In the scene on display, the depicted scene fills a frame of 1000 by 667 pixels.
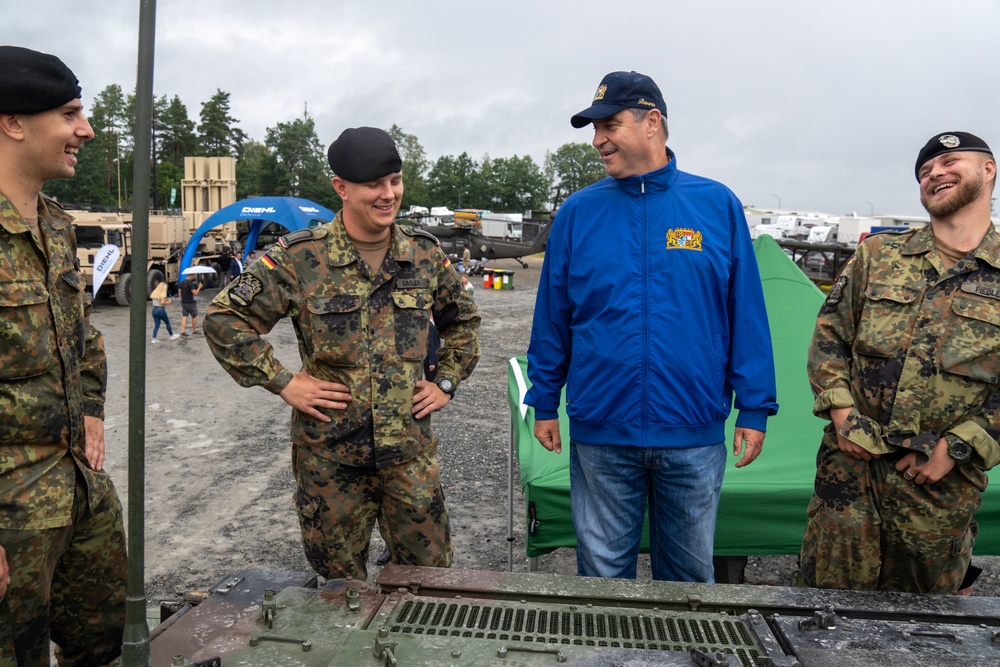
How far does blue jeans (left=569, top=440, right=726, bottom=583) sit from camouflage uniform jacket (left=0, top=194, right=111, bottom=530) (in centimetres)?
149

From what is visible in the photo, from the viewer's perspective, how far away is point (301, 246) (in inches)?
108

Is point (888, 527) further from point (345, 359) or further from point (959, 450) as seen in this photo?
point (345, 359)

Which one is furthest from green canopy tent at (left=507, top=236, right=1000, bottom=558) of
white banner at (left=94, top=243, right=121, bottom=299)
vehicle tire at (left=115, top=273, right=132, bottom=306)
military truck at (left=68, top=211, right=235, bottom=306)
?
vehicle tire at (left=115, top=273, right=132, bottom=306)

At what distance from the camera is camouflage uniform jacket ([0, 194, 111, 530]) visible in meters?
2.06

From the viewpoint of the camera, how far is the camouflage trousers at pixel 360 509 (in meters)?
2.70

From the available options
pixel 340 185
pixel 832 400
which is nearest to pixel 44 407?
pixel 340 185

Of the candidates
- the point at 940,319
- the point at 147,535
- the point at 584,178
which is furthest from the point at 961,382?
the point at 584,178

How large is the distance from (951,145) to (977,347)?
2.11 ft

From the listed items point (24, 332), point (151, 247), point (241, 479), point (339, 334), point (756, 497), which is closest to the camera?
point (24, 332)

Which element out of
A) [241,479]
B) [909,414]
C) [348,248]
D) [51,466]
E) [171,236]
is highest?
[171,236]

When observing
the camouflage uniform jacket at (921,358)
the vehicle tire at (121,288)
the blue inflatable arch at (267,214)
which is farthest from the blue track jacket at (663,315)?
the vehicle tire at (121,288)

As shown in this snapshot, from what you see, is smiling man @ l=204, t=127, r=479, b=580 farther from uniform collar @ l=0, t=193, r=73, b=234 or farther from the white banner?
the white banner

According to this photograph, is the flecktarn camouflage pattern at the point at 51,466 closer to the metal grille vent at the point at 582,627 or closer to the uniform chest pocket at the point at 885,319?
the metal grille vent at the point at 582,627

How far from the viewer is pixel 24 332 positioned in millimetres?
2086
